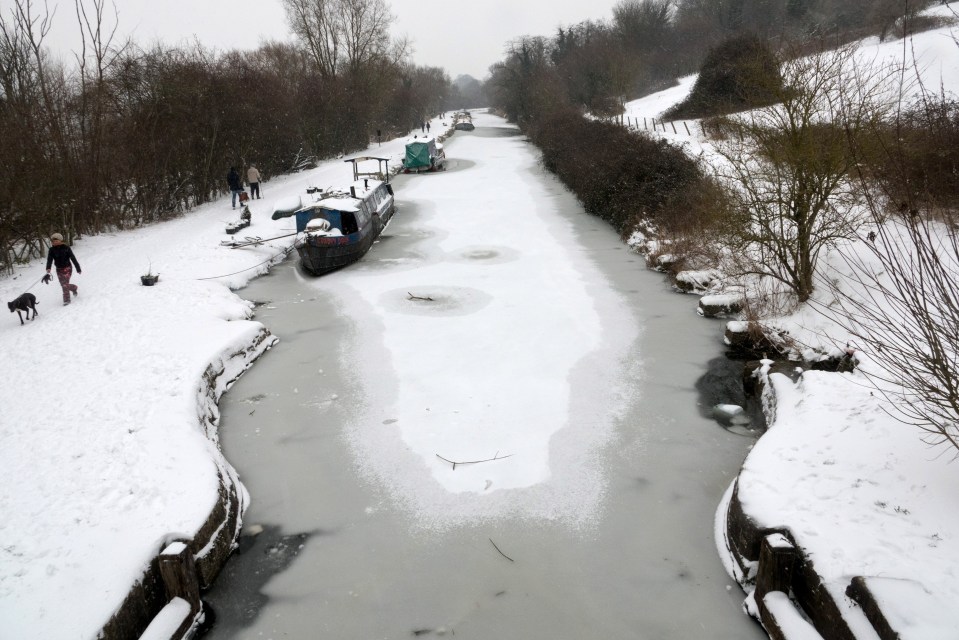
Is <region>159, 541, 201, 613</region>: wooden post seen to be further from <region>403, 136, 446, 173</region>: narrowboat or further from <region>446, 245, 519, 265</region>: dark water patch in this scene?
<region>403, 136, 446, 173</region>: narrowboat

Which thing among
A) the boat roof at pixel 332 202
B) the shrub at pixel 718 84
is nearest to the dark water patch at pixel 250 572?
the boat roof at pixel 332 202

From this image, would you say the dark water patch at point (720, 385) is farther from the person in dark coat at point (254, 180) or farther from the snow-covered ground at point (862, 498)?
the person in dark coat at point (254, 180)

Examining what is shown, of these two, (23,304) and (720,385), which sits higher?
(23,304)

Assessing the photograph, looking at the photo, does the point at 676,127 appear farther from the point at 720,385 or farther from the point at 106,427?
the point at 106,427

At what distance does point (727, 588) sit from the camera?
5.09m

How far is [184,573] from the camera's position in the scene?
190 inches

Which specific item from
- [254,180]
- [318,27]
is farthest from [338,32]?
[254,180]

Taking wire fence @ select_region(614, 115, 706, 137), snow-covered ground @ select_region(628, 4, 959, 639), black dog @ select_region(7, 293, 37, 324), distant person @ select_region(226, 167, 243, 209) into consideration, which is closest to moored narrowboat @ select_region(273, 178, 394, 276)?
distant person @ select_region(226, 167, 243, 209)

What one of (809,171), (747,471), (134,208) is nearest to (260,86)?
(134,208)

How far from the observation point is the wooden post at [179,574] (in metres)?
4.80

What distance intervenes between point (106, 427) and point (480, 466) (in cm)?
442

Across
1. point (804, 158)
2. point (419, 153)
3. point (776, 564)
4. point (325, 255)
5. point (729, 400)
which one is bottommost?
point (729, 400)

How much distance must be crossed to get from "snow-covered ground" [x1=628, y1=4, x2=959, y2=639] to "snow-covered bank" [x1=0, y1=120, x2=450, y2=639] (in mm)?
5355

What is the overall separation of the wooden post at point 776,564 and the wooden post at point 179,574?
472 centimetres
